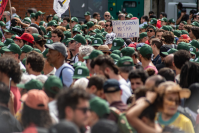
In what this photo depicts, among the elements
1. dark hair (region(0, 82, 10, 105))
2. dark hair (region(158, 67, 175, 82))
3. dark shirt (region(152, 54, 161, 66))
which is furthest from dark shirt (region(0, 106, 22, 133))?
dark shirt (region(152, 54, 161, 66))

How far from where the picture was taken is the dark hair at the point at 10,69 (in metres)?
4.12

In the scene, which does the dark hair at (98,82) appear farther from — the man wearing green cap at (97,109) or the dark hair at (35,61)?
the dark hair at (35,61)

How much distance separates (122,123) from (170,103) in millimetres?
472

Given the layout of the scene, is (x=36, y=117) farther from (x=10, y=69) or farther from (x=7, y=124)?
(x=10, y=69)

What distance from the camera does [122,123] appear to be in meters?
2.98

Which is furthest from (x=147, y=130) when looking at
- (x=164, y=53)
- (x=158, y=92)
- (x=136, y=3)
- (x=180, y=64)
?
(x=136, y=3)

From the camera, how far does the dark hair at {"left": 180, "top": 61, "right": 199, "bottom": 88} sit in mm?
4219

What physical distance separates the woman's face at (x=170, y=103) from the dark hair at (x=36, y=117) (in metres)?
1.04

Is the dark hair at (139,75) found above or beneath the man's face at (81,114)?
above

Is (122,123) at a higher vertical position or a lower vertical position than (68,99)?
lower

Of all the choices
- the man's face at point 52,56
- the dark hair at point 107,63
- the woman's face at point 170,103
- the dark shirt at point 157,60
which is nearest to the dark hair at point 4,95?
the dark hair at point 107,63

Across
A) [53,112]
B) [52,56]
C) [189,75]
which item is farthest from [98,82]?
[52,56]

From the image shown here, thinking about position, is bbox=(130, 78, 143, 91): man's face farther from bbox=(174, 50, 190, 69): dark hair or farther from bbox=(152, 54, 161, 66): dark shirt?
bbox=(152, 54, 161, 66): dark shirt

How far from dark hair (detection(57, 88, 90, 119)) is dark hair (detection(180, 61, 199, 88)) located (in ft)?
6.41
